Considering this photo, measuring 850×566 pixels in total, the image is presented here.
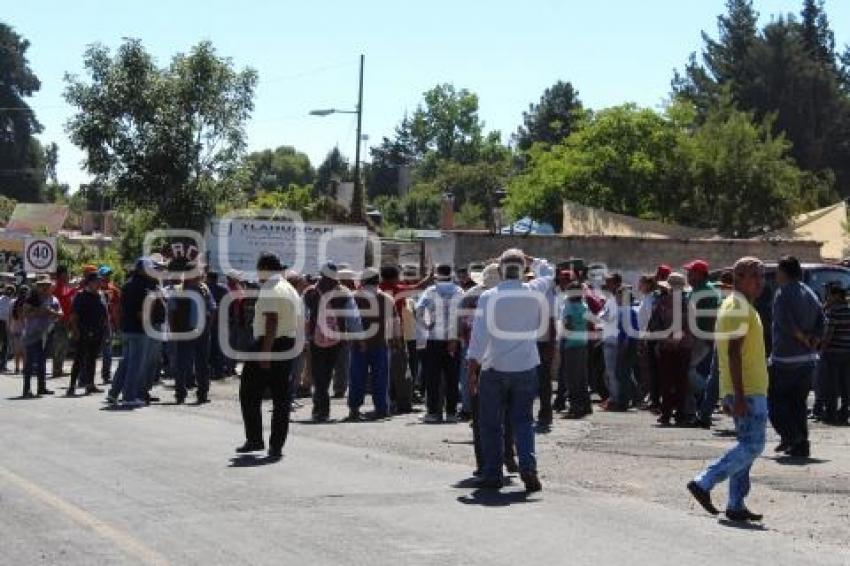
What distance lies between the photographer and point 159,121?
44.3 meters

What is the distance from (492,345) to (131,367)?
361 inches

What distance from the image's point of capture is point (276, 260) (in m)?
13.6

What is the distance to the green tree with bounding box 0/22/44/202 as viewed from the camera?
4532 inches

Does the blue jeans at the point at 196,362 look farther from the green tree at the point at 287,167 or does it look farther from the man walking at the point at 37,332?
the green tree at the point at 287,167

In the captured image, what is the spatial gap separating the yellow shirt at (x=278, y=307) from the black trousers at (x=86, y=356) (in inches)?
322

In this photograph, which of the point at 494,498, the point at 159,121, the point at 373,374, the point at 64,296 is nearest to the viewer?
the point at 494,498

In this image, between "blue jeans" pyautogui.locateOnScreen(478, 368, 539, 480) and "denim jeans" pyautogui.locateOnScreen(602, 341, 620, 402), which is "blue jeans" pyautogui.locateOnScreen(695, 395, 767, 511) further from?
"denim jeans" pyautogui.locateOnScreen(602, 341, 620, 402)

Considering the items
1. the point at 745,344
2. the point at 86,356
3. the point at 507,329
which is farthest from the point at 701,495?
the point at 86,356

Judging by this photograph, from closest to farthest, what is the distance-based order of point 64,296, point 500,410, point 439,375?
point 500,410
point 439,375
point 64,296

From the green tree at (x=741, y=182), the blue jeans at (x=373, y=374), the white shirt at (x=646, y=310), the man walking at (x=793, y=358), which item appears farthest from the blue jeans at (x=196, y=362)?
the green tree at (x=741, y=182)

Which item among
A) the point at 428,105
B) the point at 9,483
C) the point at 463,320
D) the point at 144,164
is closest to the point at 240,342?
the point at 463,320

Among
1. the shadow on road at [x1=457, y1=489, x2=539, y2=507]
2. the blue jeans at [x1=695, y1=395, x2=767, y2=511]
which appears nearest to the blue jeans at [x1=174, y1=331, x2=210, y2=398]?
the shadow on road at [x1=457, y1=489, x2=539, y2=507]

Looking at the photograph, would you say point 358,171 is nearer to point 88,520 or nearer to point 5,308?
point 5,308

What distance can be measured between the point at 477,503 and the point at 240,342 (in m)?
13.3
